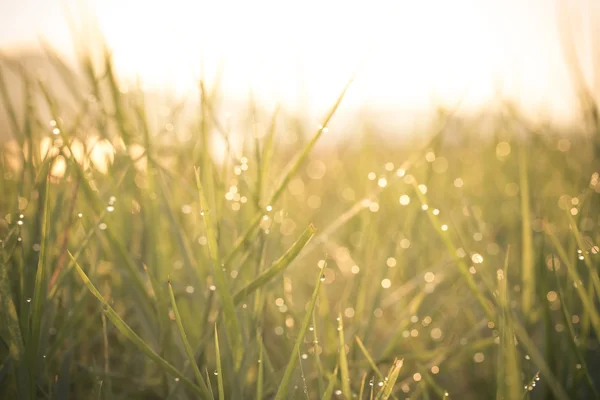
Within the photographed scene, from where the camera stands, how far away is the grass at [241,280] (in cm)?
41

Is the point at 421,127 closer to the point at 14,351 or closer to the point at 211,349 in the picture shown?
the point at 211,349

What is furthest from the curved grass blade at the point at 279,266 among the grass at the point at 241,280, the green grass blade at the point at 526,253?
the green grass blade at the point at 526,253

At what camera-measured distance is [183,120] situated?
0.88 m

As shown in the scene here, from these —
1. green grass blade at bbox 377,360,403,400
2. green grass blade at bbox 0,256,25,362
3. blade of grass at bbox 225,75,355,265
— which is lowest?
green grass blade at bbox 377,360,403,400

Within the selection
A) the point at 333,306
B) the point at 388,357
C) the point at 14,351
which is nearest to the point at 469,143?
the point at 333,306

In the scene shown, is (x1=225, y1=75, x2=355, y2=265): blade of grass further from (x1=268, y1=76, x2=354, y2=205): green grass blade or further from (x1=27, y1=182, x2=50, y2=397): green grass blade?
(x1=27, y1=182, x2=50, y2=397): green grass blade

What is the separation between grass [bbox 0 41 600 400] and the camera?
0.41 meters

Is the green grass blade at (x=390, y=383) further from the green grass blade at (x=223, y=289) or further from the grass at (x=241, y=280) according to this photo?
the green grass blade at (x=223, y=289)

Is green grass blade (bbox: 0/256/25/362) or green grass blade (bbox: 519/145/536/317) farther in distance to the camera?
green grass blade (bbox: 519/145/536/317)

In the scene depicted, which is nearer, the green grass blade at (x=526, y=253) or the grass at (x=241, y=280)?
the grass at (x=241, y=280)

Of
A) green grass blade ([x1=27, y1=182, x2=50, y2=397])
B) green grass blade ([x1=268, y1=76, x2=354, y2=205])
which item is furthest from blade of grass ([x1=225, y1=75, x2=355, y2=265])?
green grass blade ([x1=27, y1=182, x2=50, y2=397])

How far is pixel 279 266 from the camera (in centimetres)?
39

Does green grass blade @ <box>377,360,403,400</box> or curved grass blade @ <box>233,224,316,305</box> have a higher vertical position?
curved grass blade @ <box>233,224,316,305</box>

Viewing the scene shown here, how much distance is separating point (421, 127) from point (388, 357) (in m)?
0.81
